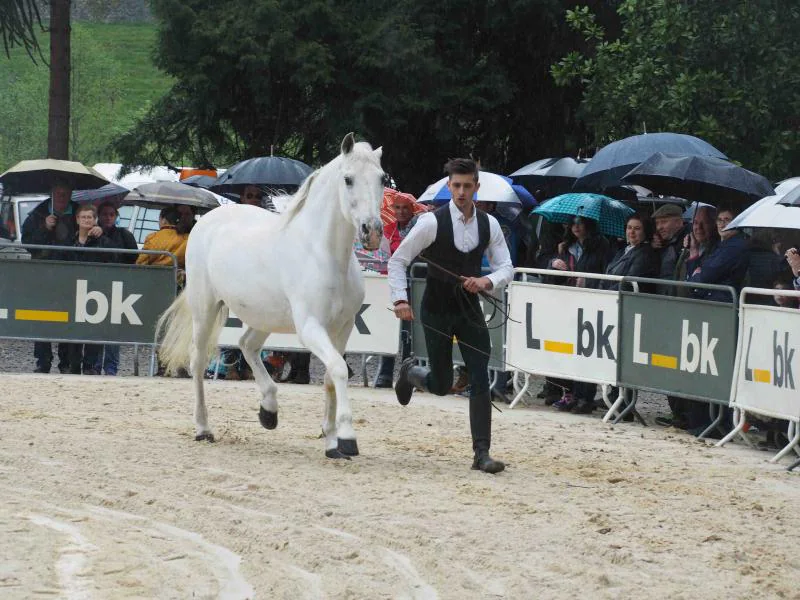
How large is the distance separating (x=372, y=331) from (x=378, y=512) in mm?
7932

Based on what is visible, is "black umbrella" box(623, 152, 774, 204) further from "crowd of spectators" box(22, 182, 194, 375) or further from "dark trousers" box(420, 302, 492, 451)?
"crowd of spectators" box(22, 182, 194, 375)

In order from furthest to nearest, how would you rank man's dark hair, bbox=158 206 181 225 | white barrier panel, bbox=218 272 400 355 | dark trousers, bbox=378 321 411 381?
man's dark hair, bbox=158 206 181 225 < dark trousers, bbox=378 321 411 381 < white barrier panel, bbox=218 272 400 355

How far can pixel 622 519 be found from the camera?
8328 millimetres

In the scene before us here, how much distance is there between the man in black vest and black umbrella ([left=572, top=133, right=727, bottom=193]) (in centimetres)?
556

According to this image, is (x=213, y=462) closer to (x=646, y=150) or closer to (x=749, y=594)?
(x=749, y=594)

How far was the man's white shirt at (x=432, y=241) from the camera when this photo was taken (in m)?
9.67

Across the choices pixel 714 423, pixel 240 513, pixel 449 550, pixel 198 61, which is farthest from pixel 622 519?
pixel 198 61

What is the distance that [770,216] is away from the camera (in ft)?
39.9

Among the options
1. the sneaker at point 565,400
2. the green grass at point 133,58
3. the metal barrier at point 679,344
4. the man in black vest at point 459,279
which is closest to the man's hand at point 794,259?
the metal barrier at point 679,344

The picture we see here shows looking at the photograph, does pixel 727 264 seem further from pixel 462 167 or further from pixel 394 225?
pixel 394 225

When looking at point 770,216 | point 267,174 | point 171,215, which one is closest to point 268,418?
point 770,216

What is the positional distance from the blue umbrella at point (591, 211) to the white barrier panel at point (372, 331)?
1.96 metres

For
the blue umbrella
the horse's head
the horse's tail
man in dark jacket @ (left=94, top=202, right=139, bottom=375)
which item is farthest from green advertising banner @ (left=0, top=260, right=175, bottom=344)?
the horse's head

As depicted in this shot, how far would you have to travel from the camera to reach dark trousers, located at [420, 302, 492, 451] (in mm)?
9883
